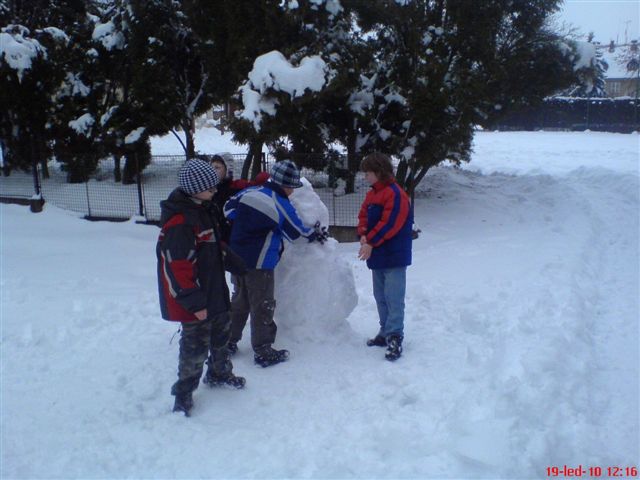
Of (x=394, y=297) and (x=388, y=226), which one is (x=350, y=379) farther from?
(x=388, y=226)

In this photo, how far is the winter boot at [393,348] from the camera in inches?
186

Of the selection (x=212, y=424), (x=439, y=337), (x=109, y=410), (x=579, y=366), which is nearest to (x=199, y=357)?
(x=212, y=424)

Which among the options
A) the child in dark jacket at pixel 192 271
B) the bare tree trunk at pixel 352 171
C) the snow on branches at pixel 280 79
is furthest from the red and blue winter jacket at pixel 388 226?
Result: the bare tree trunk at pixel 352 171

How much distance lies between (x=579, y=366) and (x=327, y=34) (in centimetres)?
754

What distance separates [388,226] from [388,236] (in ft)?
0.27

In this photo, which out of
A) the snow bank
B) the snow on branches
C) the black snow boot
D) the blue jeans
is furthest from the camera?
the snow bank

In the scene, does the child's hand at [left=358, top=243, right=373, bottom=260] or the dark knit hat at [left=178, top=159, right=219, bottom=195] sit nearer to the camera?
the dark knit hat at [left=178, top=159, right=219, bottom=195]

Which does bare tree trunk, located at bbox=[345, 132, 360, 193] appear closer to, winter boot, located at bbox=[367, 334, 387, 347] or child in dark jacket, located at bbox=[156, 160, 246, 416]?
winter boot, located at bbox=[367, 334, 387, 347]

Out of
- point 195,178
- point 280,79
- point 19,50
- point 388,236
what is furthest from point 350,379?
point 19,50

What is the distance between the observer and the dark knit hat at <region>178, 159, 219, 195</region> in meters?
3.60

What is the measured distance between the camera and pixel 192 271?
3.59 m

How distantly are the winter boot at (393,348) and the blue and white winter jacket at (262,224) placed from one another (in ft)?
4.02

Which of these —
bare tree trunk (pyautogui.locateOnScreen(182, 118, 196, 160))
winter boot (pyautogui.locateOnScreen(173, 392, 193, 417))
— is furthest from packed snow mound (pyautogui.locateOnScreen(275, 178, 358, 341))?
bare tree trunk (pyautogui.locateOnScreen(182, 118, 196, 160))
